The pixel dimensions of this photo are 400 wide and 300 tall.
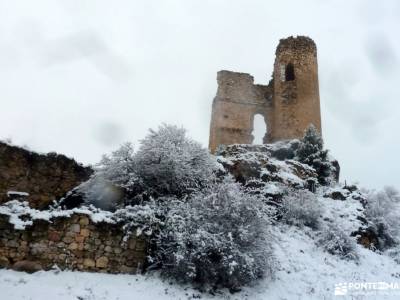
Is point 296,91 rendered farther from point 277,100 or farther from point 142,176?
point 142,176

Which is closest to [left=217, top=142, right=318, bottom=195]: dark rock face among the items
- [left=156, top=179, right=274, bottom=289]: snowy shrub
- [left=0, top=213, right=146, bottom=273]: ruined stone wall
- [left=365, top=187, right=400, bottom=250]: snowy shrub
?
[left=365, top=187, right=400, bottom=250]: snowy shrub

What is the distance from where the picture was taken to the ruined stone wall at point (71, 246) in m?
8.49

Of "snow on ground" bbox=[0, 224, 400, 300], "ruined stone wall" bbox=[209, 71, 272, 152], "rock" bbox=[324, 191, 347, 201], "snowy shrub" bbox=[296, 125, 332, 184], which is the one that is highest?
"ruined stone wall" bbox=[209, 71, 272, 152]

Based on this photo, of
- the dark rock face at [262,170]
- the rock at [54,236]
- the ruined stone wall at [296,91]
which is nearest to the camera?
the rock at [54,236]

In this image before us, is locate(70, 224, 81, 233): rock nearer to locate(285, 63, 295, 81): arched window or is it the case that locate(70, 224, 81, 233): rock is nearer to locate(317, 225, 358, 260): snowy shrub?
locate(317, 225, 358, 260): snowy shrub

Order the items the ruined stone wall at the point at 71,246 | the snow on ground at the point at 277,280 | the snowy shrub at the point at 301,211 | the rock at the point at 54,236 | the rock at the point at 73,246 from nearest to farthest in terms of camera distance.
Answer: the snow on ground at the point at 277,280 → the ruined stone wall at the point at 71,246 → the rock at the point at 54,236 → the rock at the point at 73,246 → the snowy shrub at the point at 301,211

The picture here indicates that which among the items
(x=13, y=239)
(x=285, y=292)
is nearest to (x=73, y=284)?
(x=13, y=239)

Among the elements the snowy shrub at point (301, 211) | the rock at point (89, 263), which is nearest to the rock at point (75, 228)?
the rock at point (89, 263)

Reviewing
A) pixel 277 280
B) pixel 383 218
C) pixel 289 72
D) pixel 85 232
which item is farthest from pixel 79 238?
pixel 289 72

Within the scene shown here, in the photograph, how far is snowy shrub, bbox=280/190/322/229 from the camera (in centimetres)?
1341

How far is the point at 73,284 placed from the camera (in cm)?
822

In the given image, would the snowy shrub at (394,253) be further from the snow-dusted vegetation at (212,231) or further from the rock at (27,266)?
the rock at (27,266)

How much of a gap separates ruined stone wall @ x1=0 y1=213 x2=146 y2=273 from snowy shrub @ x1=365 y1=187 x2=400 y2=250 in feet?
30.0

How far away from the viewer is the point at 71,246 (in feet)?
29.5
